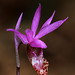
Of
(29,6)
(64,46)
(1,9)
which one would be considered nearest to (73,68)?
(64,46)

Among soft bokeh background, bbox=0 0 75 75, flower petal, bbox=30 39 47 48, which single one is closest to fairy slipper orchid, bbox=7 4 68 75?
flower petal, bbox=30 39 47 48

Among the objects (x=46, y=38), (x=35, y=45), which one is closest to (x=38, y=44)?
(x=35, y=45)

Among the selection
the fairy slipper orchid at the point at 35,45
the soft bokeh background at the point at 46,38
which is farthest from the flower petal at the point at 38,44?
the soft bokeh background at the point at 46,38

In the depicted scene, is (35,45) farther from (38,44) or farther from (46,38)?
(46,38)

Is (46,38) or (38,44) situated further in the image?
(46,38)

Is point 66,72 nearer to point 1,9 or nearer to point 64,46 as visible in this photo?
point 64,46

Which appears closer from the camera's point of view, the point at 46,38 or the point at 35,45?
the point at 35,45

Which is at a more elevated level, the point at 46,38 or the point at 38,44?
the point at 38,44

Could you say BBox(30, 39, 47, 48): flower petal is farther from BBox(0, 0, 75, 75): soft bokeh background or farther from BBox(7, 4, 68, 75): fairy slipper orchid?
BBox(0, 0, 75, 75): soft bokeh background
